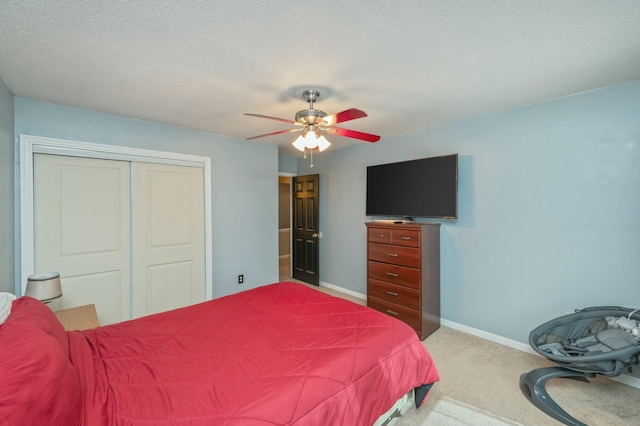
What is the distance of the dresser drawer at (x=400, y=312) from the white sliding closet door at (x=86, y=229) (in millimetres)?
2803

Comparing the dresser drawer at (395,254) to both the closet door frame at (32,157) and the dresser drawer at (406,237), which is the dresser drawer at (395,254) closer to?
the dresser drawer at (406,237)

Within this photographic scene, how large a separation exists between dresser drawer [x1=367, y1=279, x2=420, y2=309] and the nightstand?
8.87ft

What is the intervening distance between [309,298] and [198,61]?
6.30 feet

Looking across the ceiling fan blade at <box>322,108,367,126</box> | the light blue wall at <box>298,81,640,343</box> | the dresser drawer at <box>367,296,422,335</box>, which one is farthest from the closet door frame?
the light blue wall at <box>298,81,640,343</box>

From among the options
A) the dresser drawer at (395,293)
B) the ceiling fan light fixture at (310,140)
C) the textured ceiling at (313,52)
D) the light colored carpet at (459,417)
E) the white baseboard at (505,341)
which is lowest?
the light colored carpet at (459,417)

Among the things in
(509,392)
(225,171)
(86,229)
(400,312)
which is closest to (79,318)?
(86,229)

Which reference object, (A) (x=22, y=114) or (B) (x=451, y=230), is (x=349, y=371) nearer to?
(B) (x=451, y=230)

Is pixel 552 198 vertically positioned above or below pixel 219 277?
above

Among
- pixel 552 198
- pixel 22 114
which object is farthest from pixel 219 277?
pixel 552 198

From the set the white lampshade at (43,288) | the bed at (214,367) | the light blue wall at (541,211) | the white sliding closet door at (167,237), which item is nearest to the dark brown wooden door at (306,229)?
the light blue wall at (541,211)

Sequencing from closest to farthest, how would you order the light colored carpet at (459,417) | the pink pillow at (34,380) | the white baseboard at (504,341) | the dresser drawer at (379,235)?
the pink pillow at (34,380) < the light colored carpet at (459,417) < the white baseboard at (504,341) < the dresser drawer at (379,235)

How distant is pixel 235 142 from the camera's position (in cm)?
384

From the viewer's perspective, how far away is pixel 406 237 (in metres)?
3.12

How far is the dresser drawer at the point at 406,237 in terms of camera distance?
3039 millimetres
